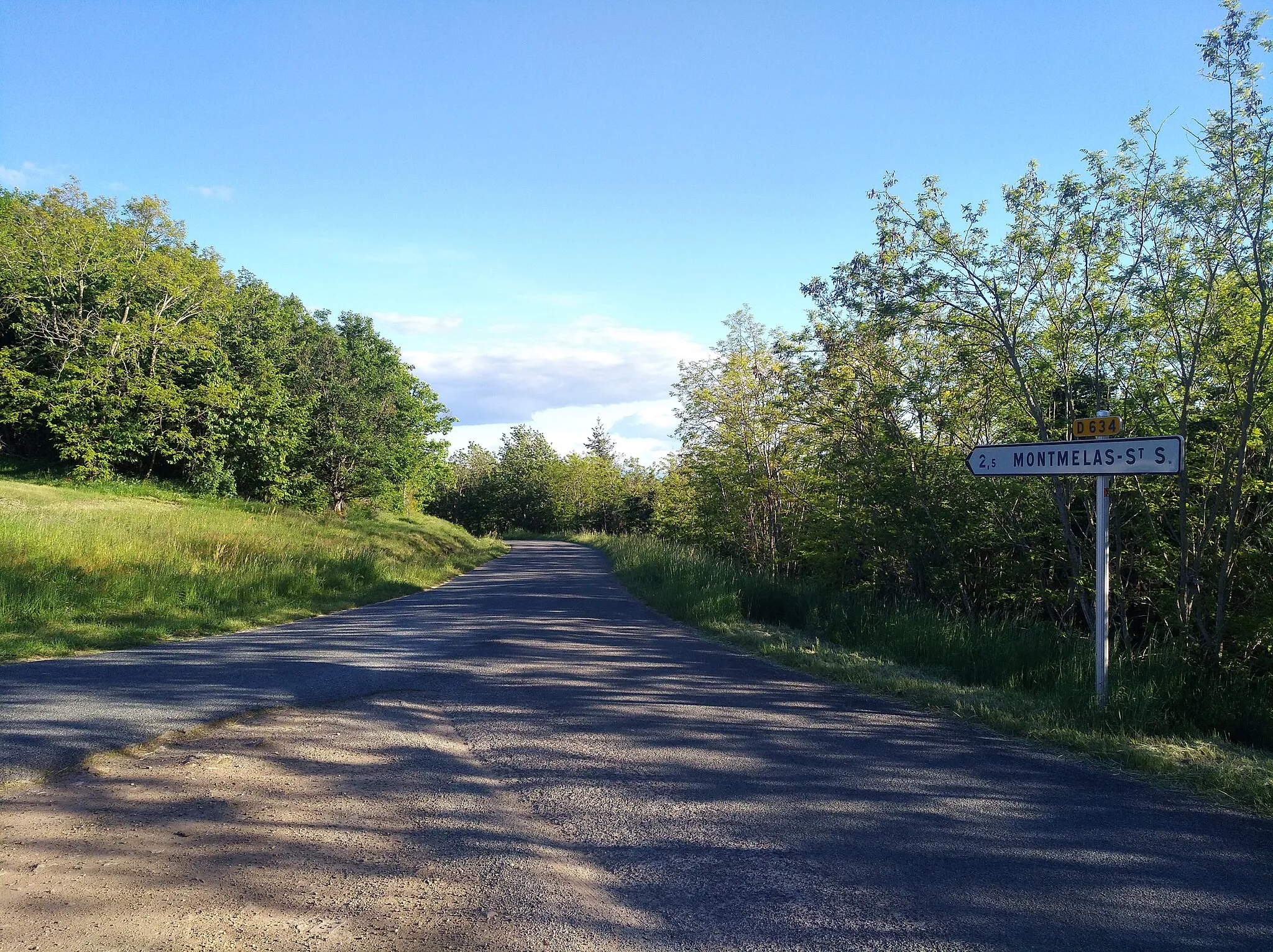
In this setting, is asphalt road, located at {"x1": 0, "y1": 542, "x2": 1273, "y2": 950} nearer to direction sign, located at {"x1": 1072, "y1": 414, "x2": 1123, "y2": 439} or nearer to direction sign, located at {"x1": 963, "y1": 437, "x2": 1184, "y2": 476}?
direction sign, located at {"x1": 963, "y1": 437, "x2": 1184, "y2": 476}

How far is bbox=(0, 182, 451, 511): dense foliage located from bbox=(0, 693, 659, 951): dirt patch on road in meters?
32.5

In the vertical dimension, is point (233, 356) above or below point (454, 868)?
above

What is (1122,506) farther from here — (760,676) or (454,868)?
(454,868)

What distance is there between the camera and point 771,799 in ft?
15.0

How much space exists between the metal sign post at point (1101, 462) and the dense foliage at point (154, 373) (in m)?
33.8

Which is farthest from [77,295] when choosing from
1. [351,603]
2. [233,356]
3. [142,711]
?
[142,711]

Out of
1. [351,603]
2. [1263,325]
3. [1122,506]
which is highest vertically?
[1263,325]

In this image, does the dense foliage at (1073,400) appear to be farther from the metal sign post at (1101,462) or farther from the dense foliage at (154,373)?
the dense foliage at (154,373)

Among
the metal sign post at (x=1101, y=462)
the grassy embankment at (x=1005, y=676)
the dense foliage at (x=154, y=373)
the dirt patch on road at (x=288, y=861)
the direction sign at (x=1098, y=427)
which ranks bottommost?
the dirt patch on road at (x=288, y=861)

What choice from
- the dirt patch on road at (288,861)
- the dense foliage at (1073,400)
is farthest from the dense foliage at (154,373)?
the dirt patch on road at (288,861)

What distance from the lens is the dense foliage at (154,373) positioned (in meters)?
32.2

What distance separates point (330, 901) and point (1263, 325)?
388 inches

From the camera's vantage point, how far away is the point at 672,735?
5.87m

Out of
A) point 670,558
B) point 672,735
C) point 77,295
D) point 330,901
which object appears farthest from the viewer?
point 77,295
